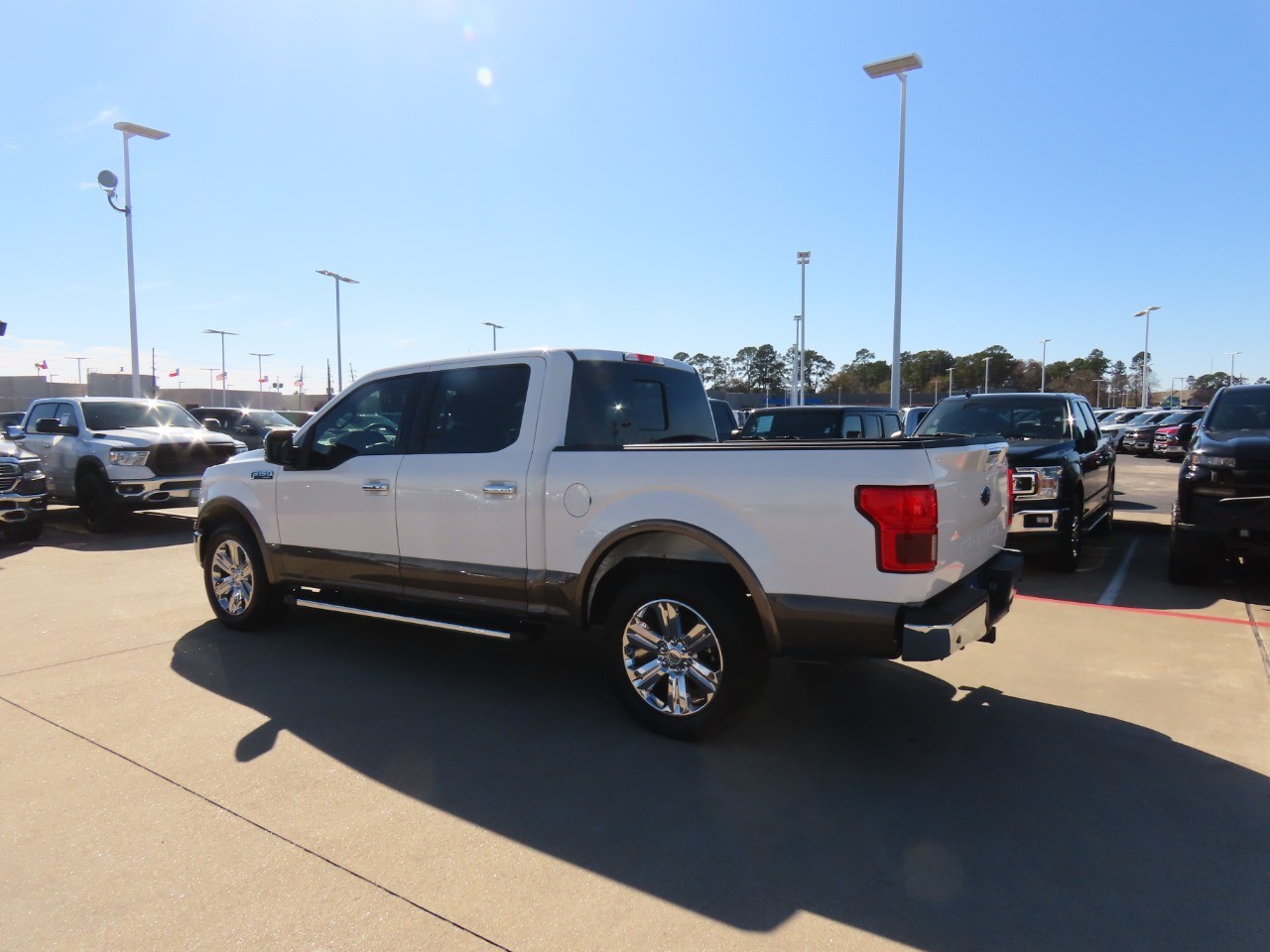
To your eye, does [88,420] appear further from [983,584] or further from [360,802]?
[983,584]

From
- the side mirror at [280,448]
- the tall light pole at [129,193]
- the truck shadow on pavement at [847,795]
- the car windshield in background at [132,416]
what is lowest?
the truck shadow on pavement at [847,795]

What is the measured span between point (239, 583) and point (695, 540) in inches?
155

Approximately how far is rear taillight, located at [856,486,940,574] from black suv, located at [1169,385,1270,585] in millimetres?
4938

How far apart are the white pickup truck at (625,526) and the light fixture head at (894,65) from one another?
15.4 metres

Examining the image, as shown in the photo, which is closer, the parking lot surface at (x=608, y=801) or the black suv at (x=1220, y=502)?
the parking lot surface at (x=608, y=801)

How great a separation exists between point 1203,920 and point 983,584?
68.1 inches

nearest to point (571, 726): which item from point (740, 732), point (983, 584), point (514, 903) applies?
point (740, 732)

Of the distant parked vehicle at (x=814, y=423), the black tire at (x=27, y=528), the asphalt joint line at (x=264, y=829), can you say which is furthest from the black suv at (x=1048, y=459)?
the black tire at (x=27, y=528)

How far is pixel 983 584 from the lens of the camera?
407 centimetres

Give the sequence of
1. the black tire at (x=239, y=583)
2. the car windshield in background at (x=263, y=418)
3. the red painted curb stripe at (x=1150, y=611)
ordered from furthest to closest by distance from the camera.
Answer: the car windshield in background at (x=263, y=418) → the red painted curb stripe at (x=1150, y=611) → the black tire at (x=239, y=583)

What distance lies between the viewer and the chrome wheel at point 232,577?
5.98 metres

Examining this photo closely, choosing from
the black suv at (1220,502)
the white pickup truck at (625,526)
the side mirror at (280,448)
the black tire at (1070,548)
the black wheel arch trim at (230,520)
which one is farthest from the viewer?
the black tire at (1070,548)

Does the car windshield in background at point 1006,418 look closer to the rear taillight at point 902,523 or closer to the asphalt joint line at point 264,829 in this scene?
the rear taillight at point 902,523

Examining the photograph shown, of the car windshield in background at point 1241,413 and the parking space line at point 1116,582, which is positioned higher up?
the car windshield in background at point 1241,413
